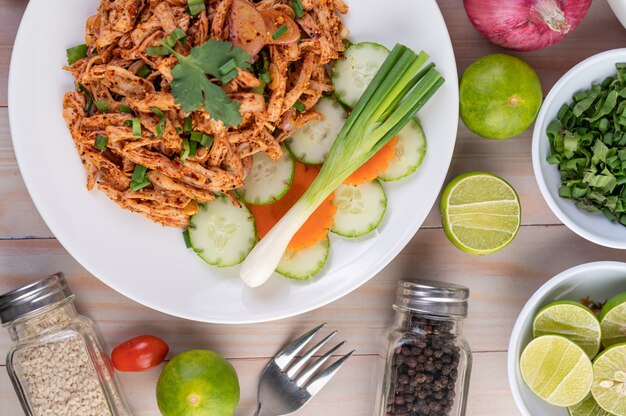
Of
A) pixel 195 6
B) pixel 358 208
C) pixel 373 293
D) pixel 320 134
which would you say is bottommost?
pixel 373 293

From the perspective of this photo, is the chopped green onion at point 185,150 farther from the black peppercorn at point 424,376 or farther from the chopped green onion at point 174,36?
the black peppercorn at point 424,376

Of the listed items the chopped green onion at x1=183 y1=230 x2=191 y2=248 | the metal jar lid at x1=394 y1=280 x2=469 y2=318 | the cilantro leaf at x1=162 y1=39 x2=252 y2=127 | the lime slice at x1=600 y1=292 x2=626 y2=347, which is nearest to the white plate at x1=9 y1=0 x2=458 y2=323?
the chopped green onion at x1=183 y1=230 x2=191 y2=248

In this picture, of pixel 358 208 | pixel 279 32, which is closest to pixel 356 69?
pixel 279 32

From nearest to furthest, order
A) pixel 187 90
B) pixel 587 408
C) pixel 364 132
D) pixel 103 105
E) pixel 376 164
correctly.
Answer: pixel 187 90, pixel 103 105, pixel 364 132, pixel 376 164, pixel 587 408

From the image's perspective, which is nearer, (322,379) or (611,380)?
(611,380)

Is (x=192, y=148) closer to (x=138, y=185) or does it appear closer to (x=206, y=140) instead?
(x=206, y=140)

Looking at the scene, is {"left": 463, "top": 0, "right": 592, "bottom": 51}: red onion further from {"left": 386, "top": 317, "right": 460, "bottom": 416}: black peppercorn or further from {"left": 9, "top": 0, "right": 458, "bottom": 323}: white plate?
{"left": 386, "top": 317, "right": 460, "bottom": 416}: black peppercorn
